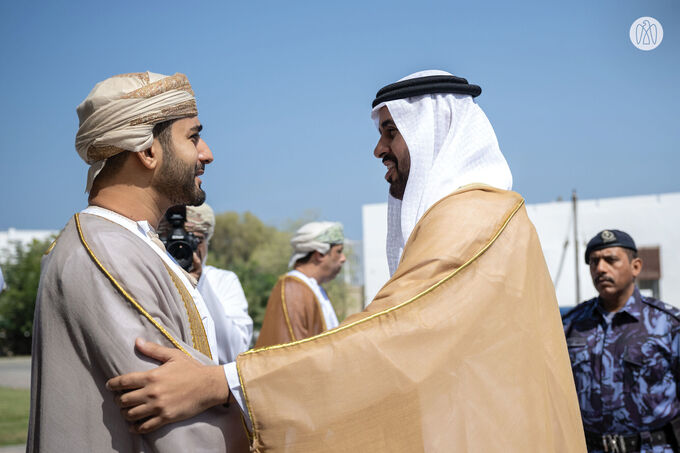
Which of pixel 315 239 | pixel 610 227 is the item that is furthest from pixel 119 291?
pixel 610 227

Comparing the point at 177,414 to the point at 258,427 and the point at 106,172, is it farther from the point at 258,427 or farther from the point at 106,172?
the point at 106,172

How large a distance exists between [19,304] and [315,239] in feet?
107

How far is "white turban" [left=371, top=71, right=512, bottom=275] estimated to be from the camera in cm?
267

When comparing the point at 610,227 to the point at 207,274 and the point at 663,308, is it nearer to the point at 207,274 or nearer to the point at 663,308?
the point at 663,308

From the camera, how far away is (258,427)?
203 centimetres

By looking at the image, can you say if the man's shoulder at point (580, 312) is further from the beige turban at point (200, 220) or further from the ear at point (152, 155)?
the ear at point (152, 155)

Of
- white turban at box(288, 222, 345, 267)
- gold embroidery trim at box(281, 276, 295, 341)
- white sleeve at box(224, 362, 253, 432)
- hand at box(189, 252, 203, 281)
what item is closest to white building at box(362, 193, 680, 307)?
white turban at box(288, 222, 345, 267)

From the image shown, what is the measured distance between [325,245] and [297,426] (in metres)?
4.76

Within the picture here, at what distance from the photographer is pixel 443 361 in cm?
209

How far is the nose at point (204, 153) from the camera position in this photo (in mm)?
2508

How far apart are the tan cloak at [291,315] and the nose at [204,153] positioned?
11.8 ft

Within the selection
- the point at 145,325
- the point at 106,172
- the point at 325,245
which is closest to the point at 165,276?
the point at 145,325

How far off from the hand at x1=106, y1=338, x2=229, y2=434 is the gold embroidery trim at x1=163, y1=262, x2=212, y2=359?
0.25 m

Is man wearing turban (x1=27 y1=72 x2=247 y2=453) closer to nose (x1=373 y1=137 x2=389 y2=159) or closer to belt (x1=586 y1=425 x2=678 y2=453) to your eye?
nose (x1=373 y1=137 x2=389 y2=159)
